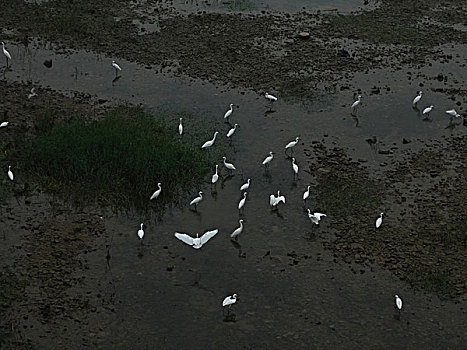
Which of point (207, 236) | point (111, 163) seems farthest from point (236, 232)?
point (111, 163)

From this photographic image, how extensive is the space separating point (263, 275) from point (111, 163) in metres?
5.43

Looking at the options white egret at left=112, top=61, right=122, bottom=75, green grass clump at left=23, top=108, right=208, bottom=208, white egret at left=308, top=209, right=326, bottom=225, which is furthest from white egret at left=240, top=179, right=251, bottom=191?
white egret at left=112, top=61, right=122, bottom=75

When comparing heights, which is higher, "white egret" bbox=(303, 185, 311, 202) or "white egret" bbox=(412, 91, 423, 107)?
"white egret" bbox=(303, 185, 311, 202)

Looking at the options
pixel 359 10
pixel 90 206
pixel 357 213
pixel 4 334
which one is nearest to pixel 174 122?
pixel 90 206

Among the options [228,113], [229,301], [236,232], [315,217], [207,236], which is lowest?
[228,113]

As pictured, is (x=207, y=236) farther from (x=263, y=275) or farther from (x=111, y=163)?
(x=111, y=163)

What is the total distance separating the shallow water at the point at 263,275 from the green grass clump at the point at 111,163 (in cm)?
81

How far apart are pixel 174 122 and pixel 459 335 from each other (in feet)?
36.1

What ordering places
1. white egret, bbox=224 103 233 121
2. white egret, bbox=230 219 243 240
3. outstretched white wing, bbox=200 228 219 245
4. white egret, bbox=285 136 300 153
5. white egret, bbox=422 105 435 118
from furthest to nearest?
white egret, bbox=422 105 435 118 → white egret, bbox=224 103 233 121 → white egret, bbox=285 136 300 153 → white egret, bbox=230 219 243 240 → outstretched white wing, bbox=200 228 219 245

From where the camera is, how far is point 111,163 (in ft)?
59.2

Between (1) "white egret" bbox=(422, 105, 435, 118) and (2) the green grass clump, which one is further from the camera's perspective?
(1) "white egret" bbox=(422, 105, 435, 118)

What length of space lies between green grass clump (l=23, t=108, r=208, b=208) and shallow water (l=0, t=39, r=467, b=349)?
0.81 metres

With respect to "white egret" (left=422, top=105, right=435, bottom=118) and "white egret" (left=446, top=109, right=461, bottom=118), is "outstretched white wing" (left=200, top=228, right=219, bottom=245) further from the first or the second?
"white egret" (left=446, top=109, right=461, bottom=118)

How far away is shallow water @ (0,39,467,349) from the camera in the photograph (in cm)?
1331
